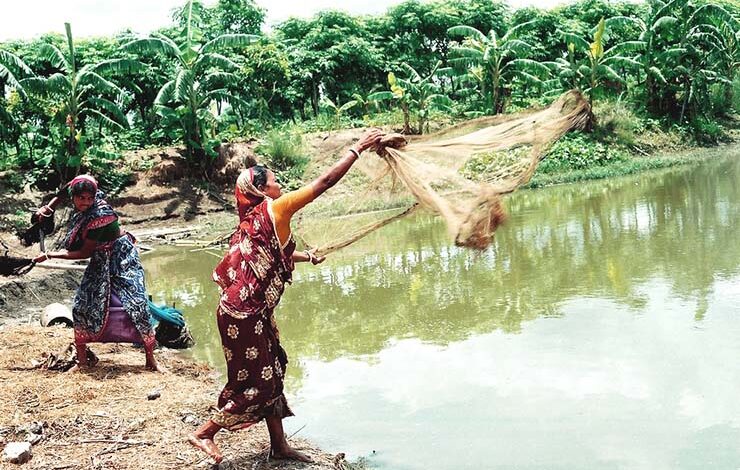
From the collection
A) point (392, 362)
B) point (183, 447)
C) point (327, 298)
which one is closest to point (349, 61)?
point (327, 298)

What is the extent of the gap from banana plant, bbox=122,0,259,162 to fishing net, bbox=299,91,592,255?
13.8 meters

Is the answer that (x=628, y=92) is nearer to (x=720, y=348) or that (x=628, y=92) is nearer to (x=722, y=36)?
(x=722, y=36)

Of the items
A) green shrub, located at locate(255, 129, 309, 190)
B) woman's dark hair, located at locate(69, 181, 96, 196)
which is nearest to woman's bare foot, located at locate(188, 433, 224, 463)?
woman's dark hair, located at locate(69, 181, 96, 196)

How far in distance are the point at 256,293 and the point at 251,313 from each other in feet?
0.30

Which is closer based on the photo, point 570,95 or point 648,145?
point 570,95

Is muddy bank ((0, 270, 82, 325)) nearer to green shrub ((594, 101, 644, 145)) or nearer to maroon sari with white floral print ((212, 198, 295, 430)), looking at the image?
maroon sari with white floral print ((212, 198, 295, 430))

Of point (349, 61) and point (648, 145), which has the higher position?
point (349, 61)

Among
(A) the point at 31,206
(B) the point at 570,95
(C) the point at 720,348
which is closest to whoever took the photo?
(B) the point at 570,95

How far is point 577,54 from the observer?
94.8 feet

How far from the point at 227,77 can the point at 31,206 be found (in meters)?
5.73

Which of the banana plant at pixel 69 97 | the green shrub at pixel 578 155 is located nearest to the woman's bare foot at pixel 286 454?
the banana plant at pixel 69 97

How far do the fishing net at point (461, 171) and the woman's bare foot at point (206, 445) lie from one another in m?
1.23

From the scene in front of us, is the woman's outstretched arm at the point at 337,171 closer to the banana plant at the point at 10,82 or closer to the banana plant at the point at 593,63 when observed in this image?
the banana plant at the point at 10,82

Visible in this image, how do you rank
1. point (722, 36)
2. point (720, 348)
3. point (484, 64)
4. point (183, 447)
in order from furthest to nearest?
point (722, 36), point (484, 64), point (720, 348), point (183, 447)
